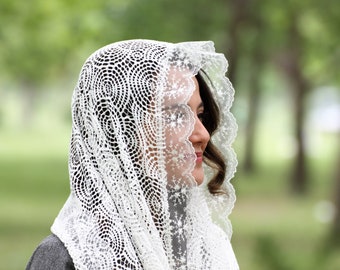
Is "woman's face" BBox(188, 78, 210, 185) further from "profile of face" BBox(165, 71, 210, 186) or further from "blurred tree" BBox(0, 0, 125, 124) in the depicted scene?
"blurred tree" BBox(0, 0, 125, 124)

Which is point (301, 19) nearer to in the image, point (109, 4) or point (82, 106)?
point (109, 4)

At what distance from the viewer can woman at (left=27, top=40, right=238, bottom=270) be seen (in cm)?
332

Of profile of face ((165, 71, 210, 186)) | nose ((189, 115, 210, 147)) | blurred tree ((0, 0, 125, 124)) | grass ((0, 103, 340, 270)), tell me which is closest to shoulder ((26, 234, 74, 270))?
profile of face ((165, 71, 210, 186))

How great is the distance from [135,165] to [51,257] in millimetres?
374

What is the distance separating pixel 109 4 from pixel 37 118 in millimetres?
61477

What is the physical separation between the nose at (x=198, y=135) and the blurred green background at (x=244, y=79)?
5.91m

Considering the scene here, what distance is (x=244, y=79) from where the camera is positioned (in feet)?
106

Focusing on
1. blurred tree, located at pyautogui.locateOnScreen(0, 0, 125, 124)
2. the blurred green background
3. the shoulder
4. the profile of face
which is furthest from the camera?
blurred tree, located at pyautogui.locateOnScreen(0, 0, 125, 124)

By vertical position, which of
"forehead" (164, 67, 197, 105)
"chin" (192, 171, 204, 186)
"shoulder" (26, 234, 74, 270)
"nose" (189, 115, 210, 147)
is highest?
"forehead" (164, 67, 197, 105)

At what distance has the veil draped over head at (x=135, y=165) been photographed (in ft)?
10.9

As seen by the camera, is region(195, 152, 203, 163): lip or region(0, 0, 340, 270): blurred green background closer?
region(195, 152, 203, 163): lip

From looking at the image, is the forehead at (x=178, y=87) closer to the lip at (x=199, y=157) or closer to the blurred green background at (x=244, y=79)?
the lip at (x=199, y=157)

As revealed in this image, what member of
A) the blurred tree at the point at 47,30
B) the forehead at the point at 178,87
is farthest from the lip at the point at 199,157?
the blurred tree at the point at 47,30

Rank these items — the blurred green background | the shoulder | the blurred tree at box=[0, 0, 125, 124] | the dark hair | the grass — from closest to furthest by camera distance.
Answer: the shoulder < the dark hair < the grass < the blurred green background < the blurred tree at box=[0, 0, 125, 124]
